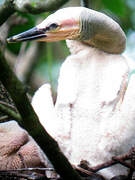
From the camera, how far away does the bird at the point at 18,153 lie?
264cm

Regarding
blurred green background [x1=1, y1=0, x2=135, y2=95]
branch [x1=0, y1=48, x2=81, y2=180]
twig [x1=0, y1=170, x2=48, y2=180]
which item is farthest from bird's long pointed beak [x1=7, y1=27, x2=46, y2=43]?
blurred green background [x1=1, y1=0, x2=135, y2=95]

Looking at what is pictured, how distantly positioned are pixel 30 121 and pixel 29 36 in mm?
603

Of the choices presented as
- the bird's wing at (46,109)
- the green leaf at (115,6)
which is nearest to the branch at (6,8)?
the bird's wing at (46,109)

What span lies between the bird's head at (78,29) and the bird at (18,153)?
0.76 meters

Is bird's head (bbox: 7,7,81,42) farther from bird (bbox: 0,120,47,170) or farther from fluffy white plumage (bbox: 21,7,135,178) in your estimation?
bird (bbox: 0,120,47,170)

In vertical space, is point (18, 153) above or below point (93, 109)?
below

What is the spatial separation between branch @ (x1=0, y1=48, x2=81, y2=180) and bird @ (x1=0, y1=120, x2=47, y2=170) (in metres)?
0.64

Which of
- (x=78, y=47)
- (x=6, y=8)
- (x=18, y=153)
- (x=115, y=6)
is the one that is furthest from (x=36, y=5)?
(x=115, y=6)

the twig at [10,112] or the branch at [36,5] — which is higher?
the branch at [36,5]

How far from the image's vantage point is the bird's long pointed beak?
220 centimetres

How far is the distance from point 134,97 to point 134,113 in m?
0.10

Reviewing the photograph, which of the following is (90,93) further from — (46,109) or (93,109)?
(46,109)

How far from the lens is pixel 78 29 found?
2.43 meters

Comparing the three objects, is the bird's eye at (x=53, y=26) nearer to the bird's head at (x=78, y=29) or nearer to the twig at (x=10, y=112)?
the bird's head at (x=78, y=29)
